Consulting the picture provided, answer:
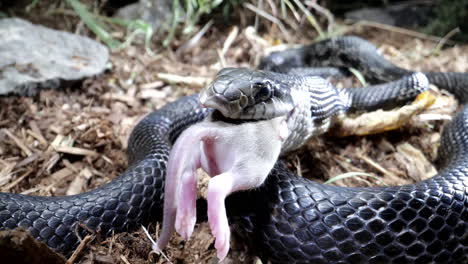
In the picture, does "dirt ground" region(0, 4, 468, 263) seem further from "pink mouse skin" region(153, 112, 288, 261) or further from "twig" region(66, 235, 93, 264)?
"pink mouse skin" region(153, 112, 288, 261)

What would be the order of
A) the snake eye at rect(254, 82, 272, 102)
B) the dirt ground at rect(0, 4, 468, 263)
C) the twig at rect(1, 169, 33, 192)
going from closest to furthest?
1. the snake eye at rect(254, 82, 272, 102)
2. the dirt ground at rect(0, 4, 468, 263)
3. the twig at rect(1, 169, 33, 192)

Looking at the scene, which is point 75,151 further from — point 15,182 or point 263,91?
point 263,91

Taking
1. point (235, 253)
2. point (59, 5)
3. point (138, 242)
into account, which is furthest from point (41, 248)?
point (59, 5)

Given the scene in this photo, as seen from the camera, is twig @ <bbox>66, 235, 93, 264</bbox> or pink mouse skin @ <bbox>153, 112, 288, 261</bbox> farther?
twig @ <bbox>66, 235, 93, 264</bbox>

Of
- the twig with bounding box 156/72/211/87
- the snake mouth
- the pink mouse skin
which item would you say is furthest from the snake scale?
the twig with bounding box 156/72/211/87

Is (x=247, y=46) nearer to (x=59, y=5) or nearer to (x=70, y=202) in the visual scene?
(x=59, y=5)

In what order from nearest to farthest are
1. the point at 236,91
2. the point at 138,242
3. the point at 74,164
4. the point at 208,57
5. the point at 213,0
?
1. the point at 236,91
2. the point at 138,242
3. the point at 74,164
4. the point at 208,57
5. the point at 213,0

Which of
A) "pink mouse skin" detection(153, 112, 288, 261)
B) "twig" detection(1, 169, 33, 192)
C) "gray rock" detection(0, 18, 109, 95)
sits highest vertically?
"pink mouse skin" detection(153, 112, 288, 261)
